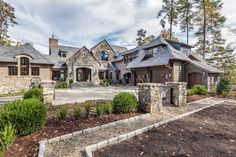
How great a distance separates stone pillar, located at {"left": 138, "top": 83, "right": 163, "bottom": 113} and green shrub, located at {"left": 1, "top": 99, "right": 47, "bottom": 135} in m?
4.31

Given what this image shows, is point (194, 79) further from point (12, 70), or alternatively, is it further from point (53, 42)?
point (53, 42)

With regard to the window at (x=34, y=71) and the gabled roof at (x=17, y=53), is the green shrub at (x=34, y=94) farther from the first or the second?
the window at (x=34, y=71)

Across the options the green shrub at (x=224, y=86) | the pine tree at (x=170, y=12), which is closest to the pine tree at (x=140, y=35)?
the pine tree at (x=170, y=12)

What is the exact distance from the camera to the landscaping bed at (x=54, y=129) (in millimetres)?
4098

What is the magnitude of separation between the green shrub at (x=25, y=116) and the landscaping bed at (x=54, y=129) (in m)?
0.21

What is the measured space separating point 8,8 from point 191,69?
3098cm

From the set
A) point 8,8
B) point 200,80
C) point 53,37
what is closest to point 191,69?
point 200,80

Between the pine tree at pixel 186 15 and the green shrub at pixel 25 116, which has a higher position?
the pine tree at pixel 186 15

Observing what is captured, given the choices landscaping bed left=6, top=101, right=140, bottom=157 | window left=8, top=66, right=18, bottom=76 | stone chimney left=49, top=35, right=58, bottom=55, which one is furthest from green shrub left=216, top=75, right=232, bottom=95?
stone chimney left=49, top=35, right=58, bottom=55

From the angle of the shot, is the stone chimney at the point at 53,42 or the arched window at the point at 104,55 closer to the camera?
the stone chimney at the point at 53,42

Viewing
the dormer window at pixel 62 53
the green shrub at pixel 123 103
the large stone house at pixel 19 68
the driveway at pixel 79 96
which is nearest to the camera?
the green shrub at pixel 123 103

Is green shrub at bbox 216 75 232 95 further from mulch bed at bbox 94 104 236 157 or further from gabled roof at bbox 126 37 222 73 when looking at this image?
mulch bed at bbox 94 104 236 157

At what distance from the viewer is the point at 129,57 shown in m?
31.0

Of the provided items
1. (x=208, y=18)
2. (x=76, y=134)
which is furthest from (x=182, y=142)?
(x=208, y=18)
